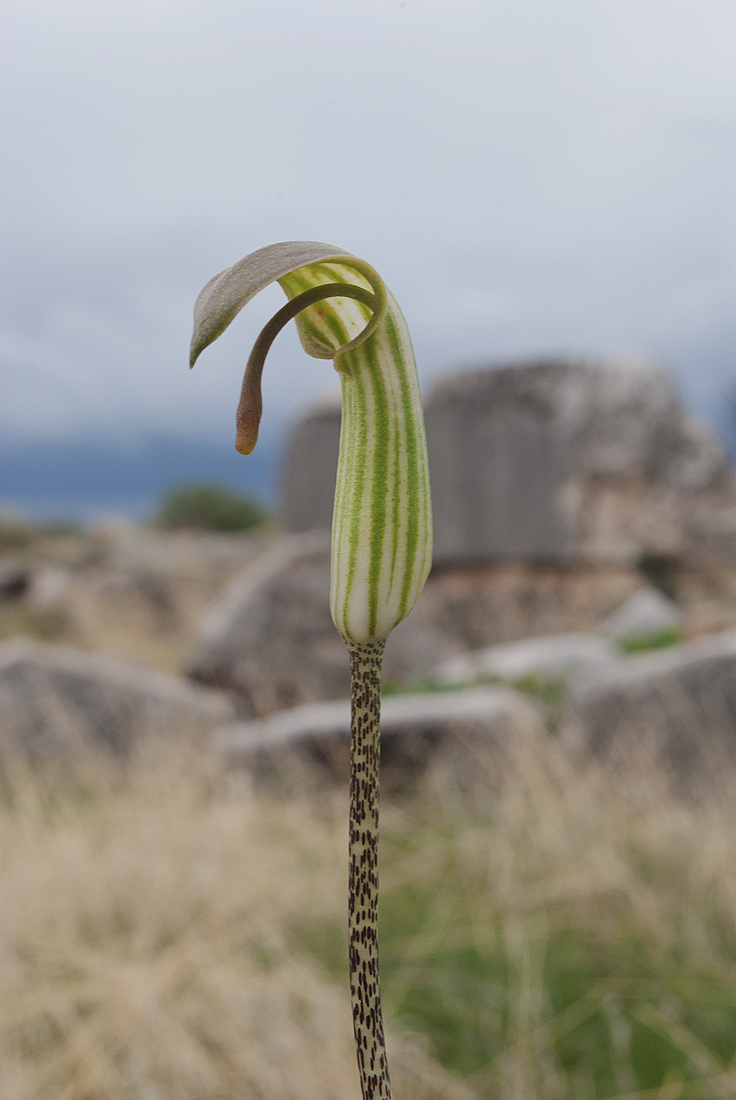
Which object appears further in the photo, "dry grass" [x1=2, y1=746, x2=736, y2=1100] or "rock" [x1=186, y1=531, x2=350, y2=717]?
"rock" [x1=186, y1=531, x2=350, y2=717]

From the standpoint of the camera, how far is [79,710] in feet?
8.67

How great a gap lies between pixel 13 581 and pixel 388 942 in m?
7.00

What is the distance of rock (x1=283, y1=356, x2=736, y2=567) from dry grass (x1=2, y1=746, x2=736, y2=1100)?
271cm

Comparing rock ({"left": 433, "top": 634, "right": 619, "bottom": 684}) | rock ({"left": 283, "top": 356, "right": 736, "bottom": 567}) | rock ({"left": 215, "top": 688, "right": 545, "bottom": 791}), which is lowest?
rock ({"left": 215, "top": 688, "right": 545, "bottom": 791})

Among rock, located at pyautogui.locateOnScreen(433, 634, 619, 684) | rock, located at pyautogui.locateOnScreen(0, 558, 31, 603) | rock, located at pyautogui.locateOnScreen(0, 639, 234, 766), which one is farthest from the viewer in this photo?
rock, located at pyautogui.locateOnScreen(0, 558, 31, 603)

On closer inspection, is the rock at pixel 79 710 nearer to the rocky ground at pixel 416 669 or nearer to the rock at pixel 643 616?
the rocky ground at pixel 416 669

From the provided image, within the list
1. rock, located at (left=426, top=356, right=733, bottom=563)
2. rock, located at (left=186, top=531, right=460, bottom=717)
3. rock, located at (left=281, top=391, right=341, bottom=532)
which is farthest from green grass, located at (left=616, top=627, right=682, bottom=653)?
rock, located at (left=281, top=391, right=341, bottom=532)

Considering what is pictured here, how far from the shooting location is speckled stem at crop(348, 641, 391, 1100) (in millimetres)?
208

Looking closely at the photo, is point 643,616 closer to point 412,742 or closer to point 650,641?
point 650,641

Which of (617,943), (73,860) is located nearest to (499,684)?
(617,943)

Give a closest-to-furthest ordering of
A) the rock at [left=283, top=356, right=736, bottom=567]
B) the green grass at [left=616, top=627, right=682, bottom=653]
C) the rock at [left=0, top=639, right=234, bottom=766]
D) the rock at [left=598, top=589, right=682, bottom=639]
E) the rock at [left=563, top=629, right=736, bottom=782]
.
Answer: the rock at [left=563, top=629, right=736, bottom=782], the rock at [left=0, top=639, right=234, bottom=766], the green grass at [left=616, top=627, right=682, bottom=653], the rock at [left=598, top=589, right=682, bottom=639], the rock at [left=283, top=356, right=736, bottom=567]

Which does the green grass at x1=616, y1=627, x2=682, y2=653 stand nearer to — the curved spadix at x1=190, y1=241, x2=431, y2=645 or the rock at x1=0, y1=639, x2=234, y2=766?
the rock at x1=0, y1=639, x2=234, y2=766

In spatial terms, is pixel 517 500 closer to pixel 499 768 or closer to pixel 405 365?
pixel 499 768

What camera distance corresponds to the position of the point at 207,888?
1744 millimetres
